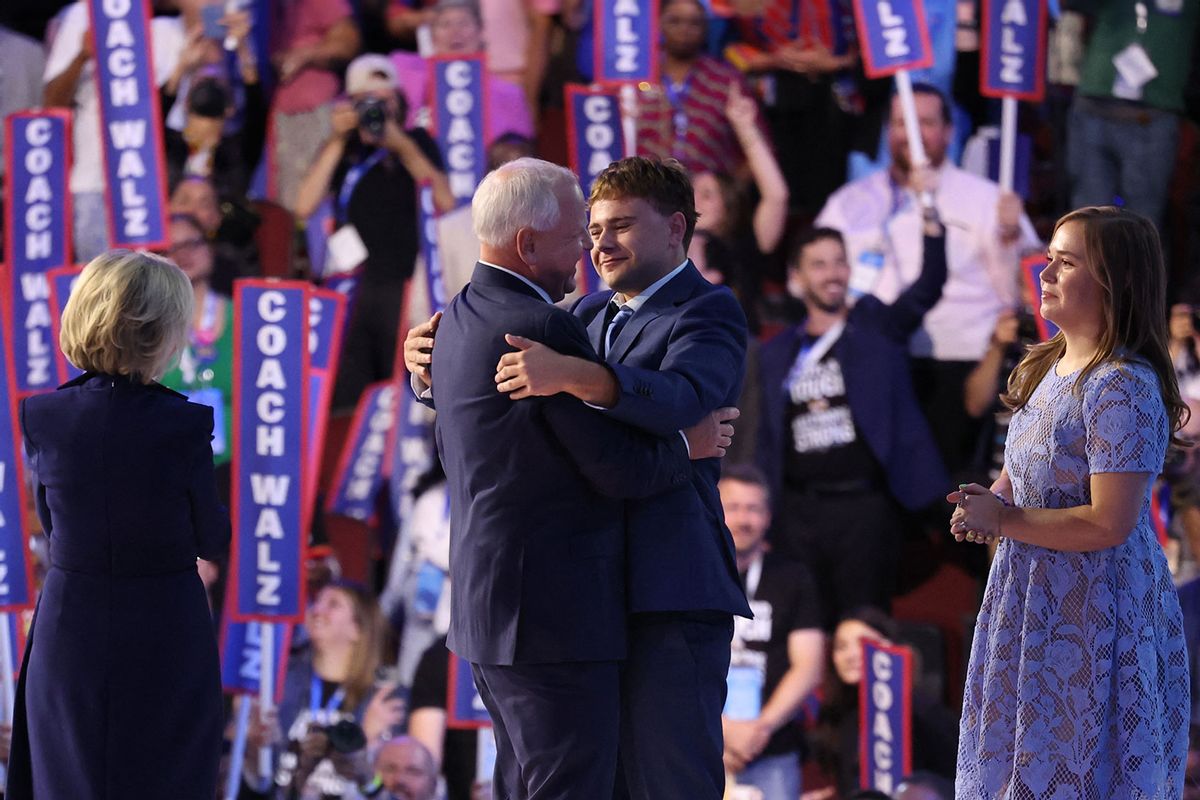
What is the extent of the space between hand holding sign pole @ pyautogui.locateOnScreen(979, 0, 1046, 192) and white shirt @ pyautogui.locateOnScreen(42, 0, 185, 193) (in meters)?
2.60

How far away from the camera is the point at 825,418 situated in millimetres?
4324

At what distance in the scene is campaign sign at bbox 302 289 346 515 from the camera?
15.2 feet

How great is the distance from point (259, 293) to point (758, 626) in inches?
73.3

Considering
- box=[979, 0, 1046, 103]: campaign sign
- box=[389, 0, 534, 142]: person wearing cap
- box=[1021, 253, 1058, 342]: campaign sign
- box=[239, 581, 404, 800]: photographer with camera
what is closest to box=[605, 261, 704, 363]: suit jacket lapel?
box=[1021, 253, 1058, 342]: campaign sign

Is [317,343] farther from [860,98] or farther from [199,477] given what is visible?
[199,477]

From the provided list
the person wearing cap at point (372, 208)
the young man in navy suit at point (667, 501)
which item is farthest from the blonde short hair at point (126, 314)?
the person wearing cap at point (372, 208)

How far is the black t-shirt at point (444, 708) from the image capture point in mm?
4578

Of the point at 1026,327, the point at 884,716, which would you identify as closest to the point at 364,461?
the point at 884,716

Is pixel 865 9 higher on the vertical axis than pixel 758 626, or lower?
higher

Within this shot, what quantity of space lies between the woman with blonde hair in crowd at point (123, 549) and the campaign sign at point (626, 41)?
2475 millimetres

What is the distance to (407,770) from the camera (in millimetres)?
4531

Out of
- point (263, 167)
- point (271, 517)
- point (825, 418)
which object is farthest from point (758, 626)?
point (263, 167)

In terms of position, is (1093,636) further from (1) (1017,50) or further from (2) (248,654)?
(2) (248,654)

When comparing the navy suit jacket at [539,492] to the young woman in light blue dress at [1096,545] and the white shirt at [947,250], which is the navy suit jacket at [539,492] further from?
the white shirt at [947,250]
